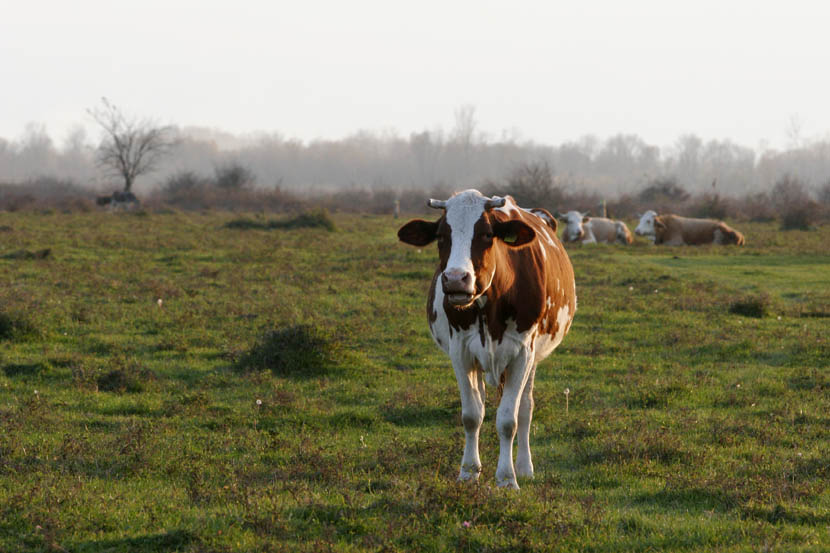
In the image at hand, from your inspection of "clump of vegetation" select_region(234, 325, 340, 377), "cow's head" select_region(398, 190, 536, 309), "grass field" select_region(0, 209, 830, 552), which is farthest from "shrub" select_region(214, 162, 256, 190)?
"cow's head" select_region(398, 190, 536, 309)

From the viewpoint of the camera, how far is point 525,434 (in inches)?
281

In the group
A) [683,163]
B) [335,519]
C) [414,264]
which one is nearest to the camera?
[335,519]

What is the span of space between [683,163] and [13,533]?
187m

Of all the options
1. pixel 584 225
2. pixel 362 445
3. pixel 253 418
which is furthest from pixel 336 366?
pixel 584 225

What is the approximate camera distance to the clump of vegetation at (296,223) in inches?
1362

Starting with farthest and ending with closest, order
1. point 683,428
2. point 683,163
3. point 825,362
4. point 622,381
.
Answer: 1. point 683,163
2. point 825,362
3. point 622,381
4. point 683,428

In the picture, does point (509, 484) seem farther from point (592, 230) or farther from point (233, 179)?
point (233, 179)

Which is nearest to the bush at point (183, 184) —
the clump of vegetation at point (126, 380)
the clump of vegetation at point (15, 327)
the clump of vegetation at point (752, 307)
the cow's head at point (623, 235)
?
the cow's head at point (623, 235)

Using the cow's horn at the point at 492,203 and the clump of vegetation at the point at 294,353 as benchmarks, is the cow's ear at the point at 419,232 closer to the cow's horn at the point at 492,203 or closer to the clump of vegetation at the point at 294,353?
the cow's horn at the point at 492,203

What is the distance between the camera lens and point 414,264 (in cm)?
2147

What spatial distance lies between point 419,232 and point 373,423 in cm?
267

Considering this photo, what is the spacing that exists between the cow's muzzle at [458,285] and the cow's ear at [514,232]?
0.65 meters

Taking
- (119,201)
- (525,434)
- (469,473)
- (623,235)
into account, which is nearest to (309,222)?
(623,235)

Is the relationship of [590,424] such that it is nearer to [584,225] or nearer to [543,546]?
[543,546]
